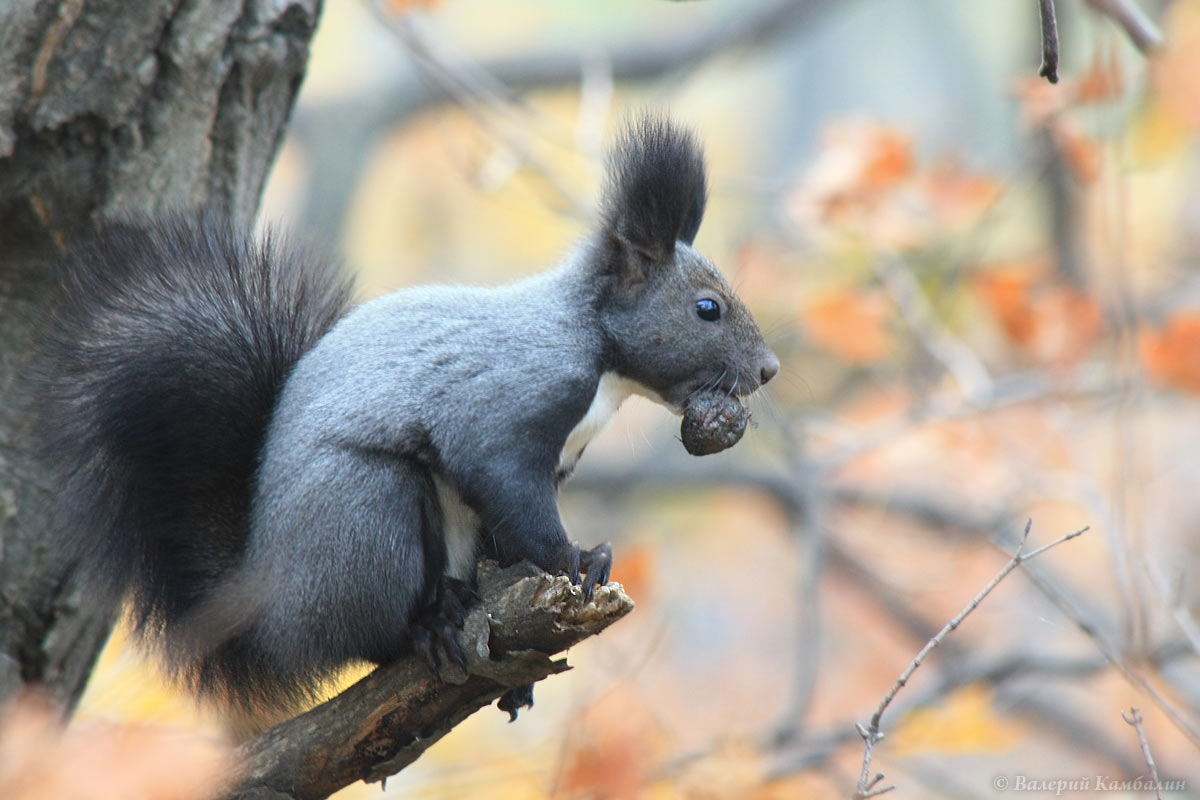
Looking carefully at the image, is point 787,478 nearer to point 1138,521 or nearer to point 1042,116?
point 1042,116

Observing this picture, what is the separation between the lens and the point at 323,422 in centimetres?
189

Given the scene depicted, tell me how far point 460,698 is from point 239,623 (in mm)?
410

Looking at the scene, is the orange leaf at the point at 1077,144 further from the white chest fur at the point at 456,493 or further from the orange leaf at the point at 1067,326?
the white chest fur at the point at 456,493

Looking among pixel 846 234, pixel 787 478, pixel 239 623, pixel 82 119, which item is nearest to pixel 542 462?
pixel 239 623

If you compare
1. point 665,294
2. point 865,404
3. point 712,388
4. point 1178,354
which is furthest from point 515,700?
point 865,404

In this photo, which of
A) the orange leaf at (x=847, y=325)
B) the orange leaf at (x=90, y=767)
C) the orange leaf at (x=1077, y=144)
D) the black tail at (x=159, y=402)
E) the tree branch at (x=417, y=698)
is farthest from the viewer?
the orange leaf at (x=847, y=325)

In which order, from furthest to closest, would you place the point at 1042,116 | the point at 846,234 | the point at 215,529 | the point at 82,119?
the point at 846,234, the point at 1042,116, the point at 82,119, the point at 215,529

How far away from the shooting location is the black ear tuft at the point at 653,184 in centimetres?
206

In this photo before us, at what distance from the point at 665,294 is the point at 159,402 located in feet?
2.95

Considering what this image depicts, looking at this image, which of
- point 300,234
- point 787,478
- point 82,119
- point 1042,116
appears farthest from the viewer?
point 787,478

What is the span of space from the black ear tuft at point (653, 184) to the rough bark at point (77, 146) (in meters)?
0.74

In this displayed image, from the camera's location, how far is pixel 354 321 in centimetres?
204

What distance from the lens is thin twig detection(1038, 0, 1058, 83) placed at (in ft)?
4.79

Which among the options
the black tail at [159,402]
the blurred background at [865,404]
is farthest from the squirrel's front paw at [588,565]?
the black tail at [159,402]
